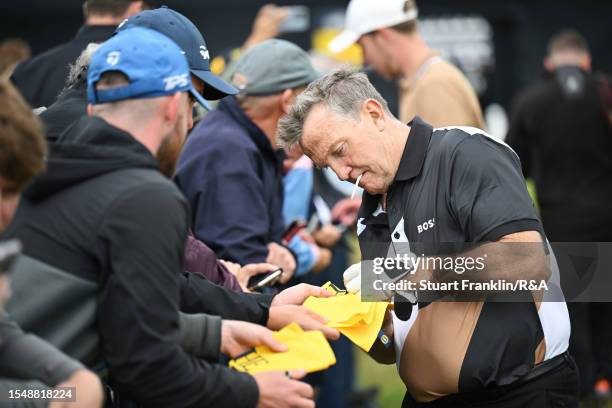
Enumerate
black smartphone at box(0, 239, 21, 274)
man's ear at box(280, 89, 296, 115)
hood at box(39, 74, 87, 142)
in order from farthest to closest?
man's ear at box(280, 89, 296, 115)
hood at box(39, 74, 87, 142)
black smartphone at box(0, 239, 21, 274)

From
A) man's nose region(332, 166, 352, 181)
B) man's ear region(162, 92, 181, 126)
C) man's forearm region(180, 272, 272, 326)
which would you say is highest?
man's ear region(162, 92, 181, 126)

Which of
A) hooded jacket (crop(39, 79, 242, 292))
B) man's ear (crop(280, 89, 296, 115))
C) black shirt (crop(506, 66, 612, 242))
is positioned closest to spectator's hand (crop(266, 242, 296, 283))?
man's ear (crop(280, 89, 296, 115))

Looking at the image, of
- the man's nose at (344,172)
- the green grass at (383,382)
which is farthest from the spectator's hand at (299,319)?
the green grass at (383,382)

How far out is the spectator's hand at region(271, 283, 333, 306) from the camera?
346 centimetres

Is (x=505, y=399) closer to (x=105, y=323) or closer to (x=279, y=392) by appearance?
(x=279, y=392)

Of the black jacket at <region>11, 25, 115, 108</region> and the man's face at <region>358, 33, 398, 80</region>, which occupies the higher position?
the man's face at <region>358, 33, 398, 80</region>

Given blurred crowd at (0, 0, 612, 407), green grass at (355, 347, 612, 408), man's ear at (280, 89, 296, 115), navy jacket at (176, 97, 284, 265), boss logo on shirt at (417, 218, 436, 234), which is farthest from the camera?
green grass at (355, 347, 612, 408)

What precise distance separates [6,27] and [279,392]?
9800 mm

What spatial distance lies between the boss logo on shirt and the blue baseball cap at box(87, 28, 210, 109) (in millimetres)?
944

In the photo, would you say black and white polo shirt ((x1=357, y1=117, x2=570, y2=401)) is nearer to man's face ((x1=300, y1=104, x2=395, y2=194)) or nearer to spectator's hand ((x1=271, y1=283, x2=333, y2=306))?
man's face ((x1=300, y1=104, x2=395, y2=194))

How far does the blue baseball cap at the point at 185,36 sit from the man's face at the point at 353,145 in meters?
0.37

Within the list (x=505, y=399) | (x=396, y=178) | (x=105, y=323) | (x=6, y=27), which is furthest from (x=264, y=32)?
(x=6, y=27)

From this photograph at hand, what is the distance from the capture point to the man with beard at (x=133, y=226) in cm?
266

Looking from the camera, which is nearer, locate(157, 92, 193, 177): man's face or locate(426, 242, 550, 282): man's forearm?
locate(157, 92, 193, 177): man's face
